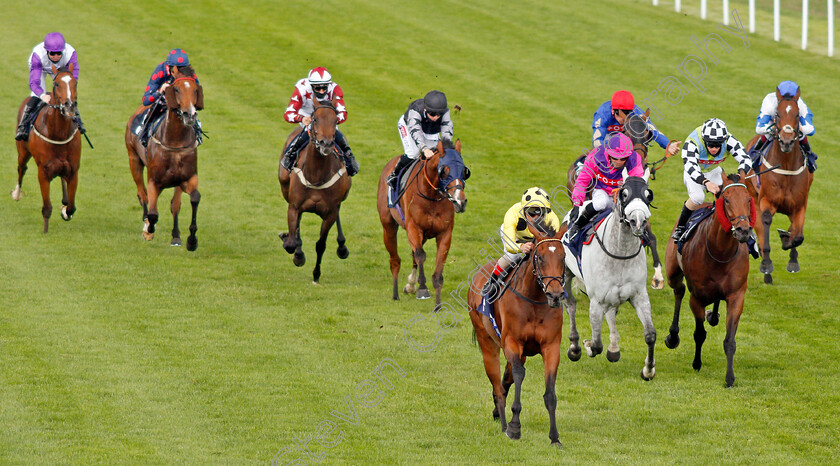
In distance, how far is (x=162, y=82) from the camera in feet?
59.1

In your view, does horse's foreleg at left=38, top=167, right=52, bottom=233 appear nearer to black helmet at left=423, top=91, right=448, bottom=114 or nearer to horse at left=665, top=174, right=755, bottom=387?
black helmet at left=423, top=91, right=448, bottom=114

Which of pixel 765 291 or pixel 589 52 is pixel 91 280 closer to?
pixel 765 291

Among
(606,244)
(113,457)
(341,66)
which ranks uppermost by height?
(341,66)

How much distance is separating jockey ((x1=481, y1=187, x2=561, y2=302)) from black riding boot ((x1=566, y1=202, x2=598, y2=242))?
26.4 inches

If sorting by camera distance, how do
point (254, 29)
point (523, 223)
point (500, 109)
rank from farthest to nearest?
point (254, 29) < point (500, 109) < point (523, 223)

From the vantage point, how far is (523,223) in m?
10.2

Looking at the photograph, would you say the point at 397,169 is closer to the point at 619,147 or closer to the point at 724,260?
the point at 619,147

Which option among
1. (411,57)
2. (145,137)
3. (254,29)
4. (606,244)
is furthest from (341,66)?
(606,244)

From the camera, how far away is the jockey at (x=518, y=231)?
400 inches

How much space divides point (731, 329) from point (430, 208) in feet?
15.2

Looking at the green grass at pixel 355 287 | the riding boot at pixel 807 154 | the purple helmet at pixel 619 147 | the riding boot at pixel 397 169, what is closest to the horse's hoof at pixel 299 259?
the green grass at pixel 355 287

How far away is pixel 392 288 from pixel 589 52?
56.4 ft

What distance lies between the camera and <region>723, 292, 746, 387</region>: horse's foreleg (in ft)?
38.5

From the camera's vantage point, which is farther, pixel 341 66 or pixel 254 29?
pixel 254 29
